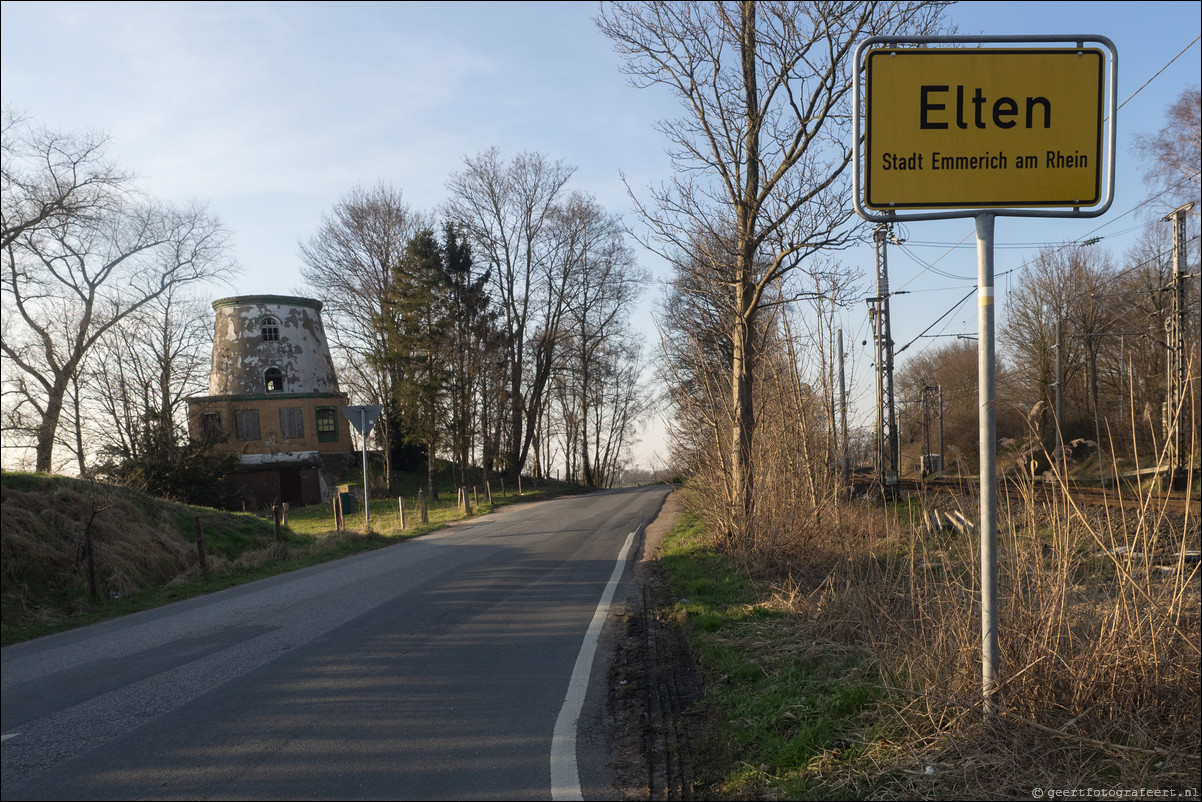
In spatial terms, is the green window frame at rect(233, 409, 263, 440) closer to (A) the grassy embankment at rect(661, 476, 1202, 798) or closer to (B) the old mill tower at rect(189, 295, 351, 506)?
(B) the old mill tower at rect(189, 295, 351, 506)

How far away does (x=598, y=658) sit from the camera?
6.05m

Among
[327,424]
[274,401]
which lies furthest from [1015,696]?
[327,424]

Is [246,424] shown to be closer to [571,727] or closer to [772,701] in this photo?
[571,727]

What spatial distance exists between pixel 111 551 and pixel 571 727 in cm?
916

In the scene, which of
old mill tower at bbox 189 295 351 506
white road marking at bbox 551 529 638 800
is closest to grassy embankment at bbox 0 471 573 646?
white road marking at bbox 551 529 638 800

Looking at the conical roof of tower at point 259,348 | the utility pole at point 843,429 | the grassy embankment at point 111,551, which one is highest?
the conical roof of tower at point 259,348

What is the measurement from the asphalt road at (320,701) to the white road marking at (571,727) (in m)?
0.01

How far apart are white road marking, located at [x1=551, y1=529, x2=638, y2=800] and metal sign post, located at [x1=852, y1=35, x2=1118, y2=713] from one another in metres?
2.09

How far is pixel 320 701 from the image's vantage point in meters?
4.82

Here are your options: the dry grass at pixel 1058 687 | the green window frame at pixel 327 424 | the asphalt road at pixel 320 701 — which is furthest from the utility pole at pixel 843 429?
the green window frame at pixel 327 424

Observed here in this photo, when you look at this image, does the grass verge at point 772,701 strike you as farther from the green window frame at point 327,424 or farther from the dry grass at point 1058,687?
the green window frame at point 327,424

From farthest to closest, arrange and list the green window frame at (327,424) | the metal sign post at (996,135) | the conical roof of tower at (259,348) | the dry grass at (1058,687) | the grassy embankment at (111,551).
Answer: the green window frame at (327,424) → the conical roof of tower at (259,348) → the grassy embankment at (111,551) → the metal sign post at (996,135) → the dry grass at (1058,687)

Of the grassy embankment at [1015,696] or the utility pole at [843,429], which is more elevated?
the utility pole at [843,429]

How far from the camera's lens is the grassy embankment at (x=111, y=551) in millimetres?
8648
